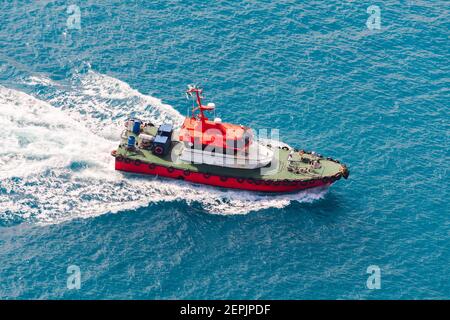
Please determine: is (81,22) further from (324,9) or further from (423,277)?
(423,277)

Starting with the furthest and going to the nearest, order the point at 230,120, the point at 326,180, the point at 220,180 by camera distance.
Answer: the point at 230,120 → the point at 220,180 → the point at 326,180

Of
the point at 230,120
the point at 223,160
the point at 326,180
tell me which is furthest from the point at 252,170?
the point at 230,120

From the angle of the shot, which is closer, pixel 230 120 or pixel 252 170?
pixel 252 170

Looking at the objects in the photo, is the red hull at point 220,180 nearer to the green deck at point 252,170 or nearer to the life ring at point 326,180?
the life ring at point 326,180

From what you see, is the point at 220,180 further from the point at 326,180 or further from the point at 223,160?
the point at 326,180

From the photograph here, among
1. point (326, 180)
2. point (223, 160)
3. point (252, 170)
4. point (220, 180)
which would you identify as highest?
point (223, 160)

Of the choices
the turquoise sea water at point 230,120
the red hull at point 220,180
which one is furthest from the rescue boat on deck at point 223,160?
the turquoise sea water at point 230,120

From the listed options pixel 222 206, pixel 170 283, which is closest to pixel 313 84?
pixel 222 206
